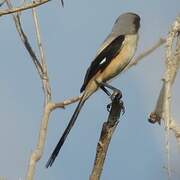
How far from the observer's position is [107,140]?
2979mm

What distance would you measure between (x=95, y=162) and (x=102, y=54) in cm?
205

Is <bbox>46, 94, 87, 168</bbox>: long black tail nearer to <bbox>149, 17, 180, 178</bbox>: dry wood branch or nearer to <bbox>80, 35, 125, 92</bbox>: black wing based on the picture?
<bbox>80, 35, 125, 92</bbox>: black wing

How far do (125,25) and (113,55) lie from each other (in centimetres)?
33

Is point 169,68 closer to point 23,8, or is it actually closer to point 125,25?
point 23,8

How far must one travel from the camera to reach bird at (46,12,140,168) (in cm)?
478

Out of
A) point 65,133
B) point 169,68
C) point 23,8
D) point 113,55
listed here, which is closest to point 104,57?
point 113,55

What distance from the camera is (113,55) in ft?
16.0

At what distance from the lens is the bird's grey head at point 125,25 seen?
497 centimetres

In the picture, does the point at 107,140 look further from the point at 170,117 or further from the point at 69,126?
the point at 69,126

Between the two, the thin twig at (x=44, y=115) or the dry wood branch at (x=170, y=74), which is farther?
the thin twig at (x=44, y=115)

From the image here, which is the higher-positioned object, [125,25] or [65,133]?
[125,25]

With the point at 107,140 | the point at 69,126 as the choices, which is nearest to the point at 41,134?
the point at 107,140

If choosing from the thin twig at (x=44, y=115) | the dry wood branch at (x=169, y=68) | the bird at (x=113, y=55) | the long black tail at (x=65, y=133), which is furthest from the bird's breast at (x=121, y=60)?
the dry wood branch at (x=169, y=68)

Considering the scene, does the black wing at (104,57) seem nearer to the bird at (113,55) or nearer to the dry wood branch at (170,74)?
the bird at (113,55)
